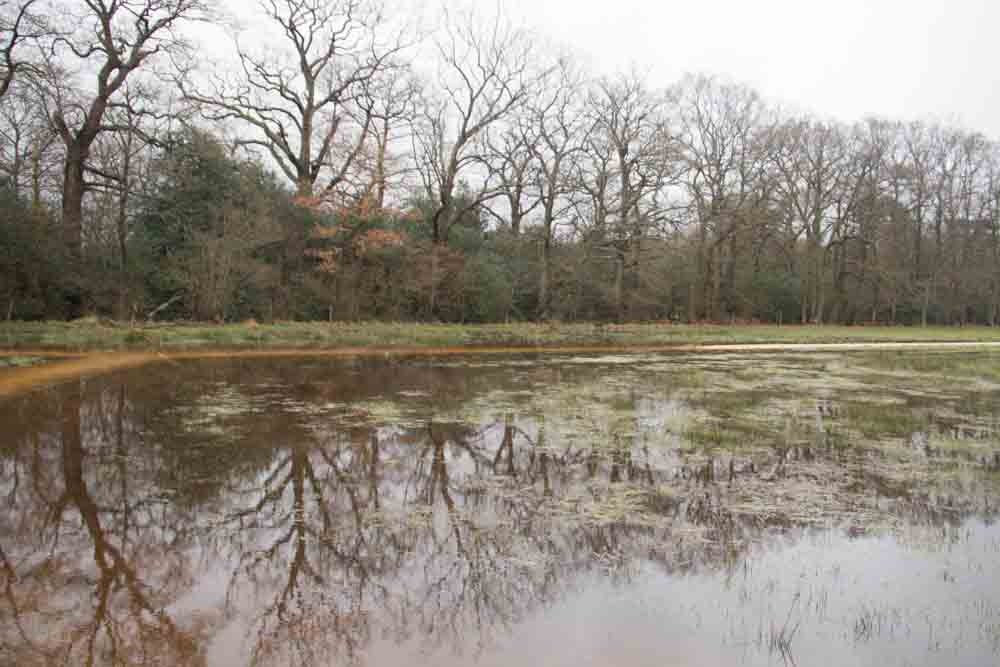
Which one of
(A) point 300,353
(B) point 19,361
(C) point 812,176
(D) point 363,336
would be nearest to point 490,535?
(B) point 19,361

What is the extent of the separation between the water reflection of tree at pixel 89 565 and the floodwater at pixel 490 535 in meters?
0.02

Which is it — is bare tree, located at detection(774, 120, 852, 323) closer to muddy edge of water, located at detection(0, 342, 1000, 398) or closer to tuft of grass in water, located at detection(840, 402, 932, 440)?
muddy edge of water, located at detection(0, 342, 1000, 398)

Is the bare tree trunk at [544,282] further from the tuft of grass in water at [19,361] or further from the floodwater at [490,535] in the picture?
the floodwater at [490,535]

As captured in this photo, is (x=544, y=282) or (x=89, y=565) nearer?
(x=89, y=565)

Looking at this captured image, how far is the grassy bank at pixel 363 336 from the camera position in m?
18.3

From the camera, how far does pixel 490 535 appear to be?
5.29 meters

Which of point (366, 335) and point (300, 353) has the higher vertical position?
point (366, 335)

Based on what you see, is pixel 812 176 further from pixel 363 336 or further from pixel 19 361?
pixel 19 361

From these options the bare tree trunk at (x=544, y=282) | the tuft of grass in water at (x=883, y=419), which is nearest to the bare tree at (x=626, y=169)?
the bare tree trunk at (x=544, y=282)

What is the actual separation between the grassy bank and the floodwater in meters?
8.42

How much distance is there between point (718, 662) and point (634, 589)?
857 millimetres

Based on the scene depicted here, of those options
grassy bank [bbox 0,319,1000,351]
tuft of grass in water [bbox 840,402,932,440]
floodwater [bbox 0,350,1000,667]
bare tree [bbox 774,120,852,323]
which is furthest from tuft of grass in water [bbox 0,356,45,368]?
bare tree [bbox 774,120,852,323]

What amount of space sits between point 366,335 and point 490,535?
57.9 feet

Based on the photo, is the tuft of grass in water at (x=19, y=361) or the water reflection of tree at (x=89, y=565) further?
the tuft of grass in water at (x=19, y=361)
